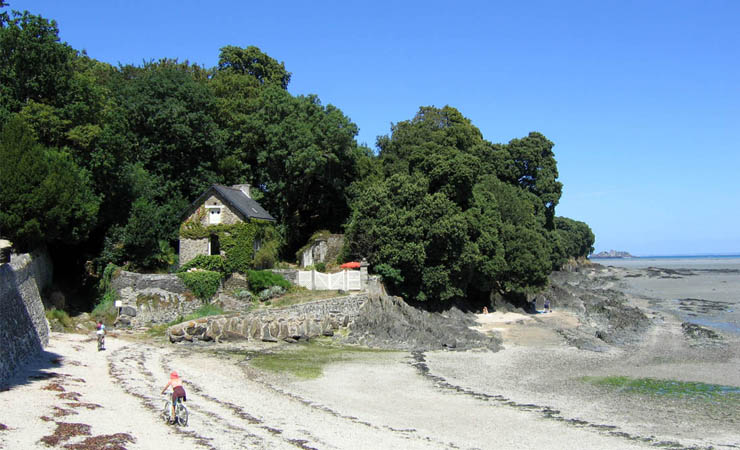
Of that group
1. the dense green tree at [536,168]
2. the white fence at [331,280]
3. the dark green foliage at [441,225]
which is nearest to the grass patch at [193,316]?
the white fence at [331,280]

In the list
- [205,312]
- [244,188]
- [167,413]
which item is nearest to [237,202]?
[244,188]

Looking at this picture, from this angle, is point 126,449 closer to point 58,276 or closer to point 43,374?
point 43,374

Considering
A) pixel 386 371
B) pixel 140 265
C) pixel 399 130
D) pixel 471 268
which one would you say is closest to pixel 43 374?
pixel 386 371

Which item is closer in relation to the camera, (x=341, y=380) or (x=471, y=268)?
(x=341, y=380)

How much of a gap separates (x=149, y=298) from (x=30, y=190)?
26.8ft

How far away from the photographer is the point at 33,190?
27516mm

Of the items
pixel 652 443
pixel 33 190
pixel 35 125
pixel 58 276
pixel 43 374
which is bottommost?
pixel 652 443

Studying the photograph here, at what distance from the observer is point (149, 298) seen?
106 ft

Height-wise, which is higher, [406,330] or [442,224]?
[442,224]

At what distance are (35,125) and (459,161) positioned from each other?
27554 mm

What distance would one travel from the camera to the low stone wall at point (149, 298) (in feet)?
104

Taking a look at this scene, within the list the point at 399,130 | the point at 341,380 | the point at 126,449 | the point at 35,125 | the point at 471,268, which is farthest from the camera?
the point at 399,130

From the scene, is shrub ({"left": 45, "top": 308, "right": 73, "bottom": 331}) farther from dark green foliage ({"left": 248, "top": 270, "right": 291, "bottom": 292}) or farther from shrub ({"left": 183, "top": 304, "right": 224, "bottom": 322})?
dark green foliage ({"left": 248, "top": 270, "right": 291, "bottom": 292})

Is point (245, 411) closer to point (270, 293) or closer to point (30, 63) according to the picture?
point (270, 293)
